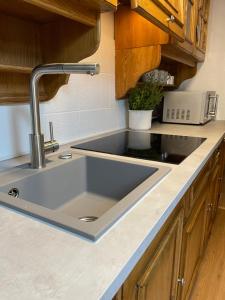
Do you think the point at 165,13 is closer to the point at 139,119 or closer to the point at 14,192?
the point at 139,119

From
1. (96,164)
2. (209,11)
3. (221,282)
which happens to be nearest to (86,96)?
Result: (96,164)

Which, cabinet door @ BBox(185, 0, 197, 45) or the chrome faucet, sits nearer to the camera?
the chrome faucet

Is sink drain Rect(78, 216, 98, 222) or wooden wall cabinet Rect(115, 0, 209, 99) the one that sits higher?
wooden wall cabinet Rect(115, 0, 209, 99)

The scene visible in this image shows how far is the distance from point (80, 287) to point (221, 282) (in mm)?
1397

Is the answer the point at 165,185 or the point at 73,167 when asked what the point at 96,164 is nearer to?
the point at 73,167

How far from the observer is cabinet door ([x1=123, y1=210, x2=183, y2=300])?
0.51 metres

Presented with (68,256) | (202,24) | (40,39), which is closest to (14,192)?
(68,256)

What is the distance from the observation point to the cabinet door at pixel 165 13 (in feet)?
2.87

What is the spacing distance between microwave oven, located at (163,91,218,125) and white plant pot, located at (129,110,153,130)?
0.44 metres

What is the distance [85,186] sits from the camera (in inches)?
38.9

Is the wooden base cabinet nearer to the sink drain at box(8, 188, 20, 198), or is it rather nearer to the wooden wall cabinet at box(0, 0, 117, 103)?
the sink drain at box(8, 188, 20, 198)

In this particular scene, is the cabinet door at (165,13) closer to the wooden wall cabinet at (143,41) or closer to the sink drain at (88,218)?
the wooden wall cabinet at (143,41)

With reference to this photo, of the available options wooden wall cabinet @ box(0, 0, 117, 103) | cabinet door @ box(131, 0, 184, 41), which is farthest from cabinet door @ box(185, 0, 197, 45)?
wooden wall cabinet @ box(0, 0, 117, 103)

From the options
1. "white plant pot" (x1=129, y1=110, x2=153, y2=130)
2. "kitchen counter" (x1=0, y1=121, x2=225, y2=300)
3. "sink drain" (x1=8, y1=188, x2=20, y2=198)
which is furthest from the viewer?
"white plant pot" (x1=129, y1=110, x2=153, y2=130)
